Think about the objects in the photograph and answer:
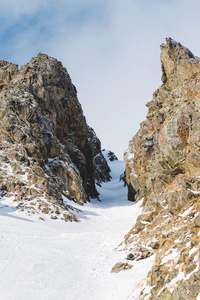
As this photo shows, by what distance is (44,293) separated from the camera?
8.03 m

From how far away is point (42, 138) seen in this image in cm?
3969

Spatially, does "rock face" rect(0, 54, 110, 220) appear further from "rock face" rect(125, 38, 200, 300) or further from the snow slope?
"rock face" rect(125, 38, 200, 300)

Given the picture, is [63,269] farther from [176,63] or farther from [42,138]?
[176,63]

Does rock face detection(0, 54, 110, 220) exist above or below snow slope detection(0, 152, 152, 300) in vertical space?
above

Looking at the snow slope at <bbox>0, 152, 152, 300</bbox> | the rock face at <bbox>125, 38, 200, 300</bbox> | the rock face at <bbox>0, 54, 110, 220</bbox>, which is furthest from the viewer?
the rock face at <bbox>0, 54, 110, 220</bbox>

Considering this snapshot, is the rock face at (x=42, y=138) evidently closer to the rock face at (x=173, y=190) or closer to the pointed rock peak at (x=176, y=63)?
the rock face at (x=173, y=190)

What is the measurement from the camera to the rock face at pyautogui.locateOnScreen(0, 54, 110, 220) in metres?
27.0

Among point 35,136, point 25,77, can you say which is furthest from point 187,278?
point 25,77

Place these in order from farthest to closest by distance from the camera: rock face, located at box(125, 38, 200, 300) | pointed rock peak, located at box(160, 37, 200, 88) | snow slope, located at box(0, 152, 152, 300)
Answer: pointed rock peak, located at box(160, 37, 200, 88) → snow slope, located at box(0, 152, 152, 300) → rock face, located at box(125, 38, 200, 300)

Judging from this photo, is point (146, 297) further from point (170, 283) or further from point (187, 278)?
point (187, 278)

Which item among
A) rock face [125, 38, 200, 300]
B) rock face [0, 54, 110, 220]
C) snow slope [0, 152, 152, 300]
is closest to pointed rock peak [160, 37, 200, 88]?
rock face [125, 38, 200, 300]

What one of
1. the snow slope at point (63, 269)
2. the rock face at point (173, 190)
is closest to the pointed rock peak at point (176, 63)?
the rock face at point (173, 190)

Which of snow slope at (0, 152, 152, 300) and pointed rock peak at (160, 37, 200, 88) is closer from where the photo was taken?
snow slope at (0, 152, 152, 300)

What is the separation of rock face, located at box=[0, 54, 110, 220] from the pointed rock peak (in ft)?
77.4
